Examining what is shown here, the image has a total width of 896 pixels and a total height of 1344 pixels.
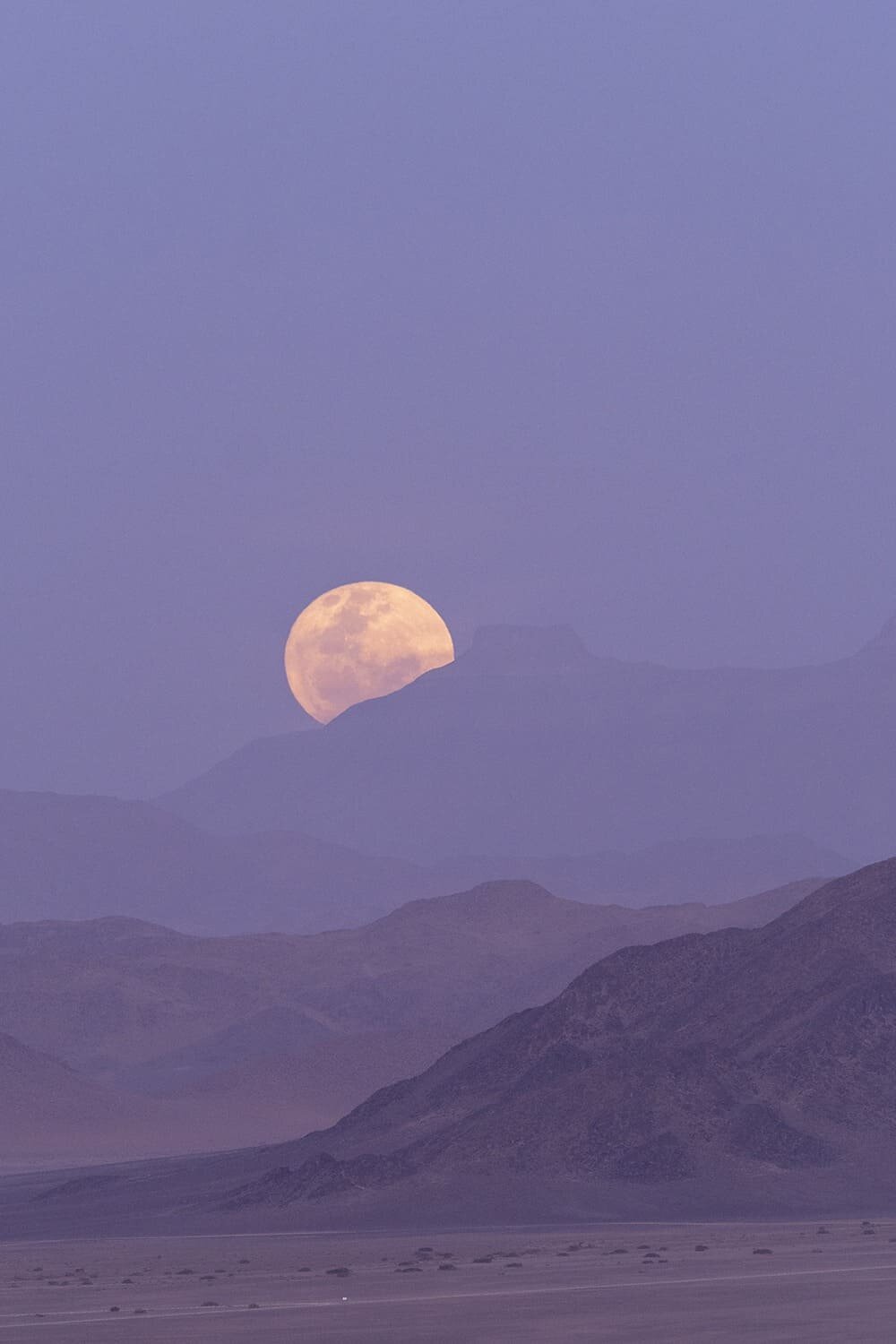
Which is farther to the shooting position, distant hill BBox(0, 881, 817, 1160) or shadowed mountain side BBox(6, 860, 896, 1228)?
distant hill BBox(0, 881, 817, 1160)

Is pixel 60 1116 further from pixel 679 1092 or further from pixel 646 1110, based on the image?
pixel 646 1110

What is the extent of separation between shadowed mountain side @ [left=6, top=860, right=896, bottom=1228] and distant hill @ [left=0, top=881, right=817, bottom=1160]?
106 ft

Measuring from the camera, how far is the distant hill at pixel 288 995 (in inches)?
3971

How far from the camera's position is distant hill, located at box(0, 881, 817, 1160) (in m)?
101

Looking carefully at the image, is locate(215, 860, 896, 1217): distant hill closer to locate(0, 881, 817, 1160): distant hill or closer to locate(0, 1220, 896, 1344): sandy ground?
locate(0, 1220, 896, 1344): sandy ground

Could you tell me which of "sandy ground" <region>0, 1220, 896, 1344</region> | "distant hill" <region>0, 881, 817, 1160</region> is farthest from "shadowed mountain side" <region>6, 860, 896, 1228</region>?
"distant hill" <region>0, 881, 817, 1160</region>

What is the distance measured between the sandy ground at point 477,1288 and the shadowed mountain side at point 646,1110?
4314mm

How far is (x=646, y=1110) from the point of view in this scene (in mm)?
52719

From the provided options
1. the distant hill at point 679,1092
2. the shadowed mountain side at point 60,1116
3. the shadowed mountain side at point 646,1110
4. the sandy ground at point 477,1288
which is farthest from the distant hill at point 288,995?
the sandy ground at point 477,1288

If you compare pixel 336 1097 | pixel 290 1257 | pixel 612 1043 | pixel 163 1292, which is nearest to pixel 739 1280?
pixel 163 1292

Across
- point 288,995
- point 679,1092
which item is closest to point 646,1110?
point 679,1092

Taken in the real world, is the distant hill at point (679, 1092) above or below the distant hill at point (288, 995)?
below

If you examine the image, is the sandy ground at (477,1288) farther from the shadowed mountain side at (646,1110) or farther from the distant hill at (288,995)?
the distant hill at (288,995)

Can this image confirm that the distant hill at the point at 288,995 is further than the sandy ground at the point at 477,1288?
Yes
